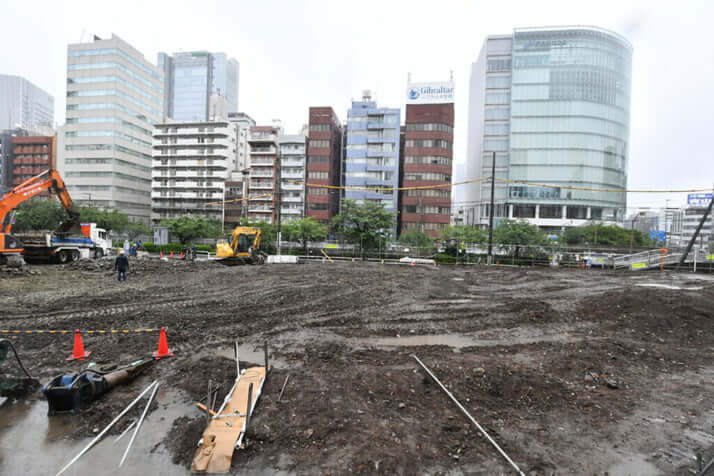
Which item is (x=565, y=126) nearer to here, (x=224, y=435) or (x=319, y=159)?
(x=319, y=159)

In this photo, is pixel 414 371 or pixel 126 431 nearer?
pixel 126 431

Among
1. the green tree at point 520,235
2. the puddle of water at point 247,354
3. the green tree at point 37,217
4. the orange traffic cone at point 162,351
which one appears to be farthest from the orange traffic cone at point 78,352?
the green tree at point 37,217

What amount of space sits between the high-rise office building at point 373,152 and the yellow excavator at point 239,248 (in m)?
40.8

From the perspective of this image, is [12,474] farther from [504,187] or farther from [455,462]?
[504,187]

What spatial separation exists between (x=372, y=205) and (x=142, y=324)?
33.2 m

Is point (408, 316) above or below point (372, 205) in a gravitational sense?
below

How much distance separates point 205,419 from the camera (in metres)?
5.02

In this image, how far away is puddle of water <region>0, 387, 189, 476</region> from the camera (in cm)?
423

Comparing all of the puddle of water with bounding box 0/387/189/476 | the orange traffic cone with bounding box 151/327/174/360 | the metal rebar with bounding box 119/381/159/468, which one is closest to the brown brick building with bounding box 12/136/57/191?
the orange traffic cone with bounding box 151/327/174/360

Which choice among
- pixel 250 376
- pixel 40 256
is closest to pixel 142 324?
pixel 250 376

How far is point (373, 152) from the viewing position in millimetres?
68688

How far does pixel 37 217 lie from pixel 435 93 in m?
65.6

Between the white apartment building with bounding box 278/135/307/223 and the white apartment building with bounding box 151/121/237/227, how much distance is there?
1378 centimetres

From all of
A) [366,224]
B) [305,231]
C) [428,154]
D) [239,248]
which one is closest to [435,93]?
[428,154]
